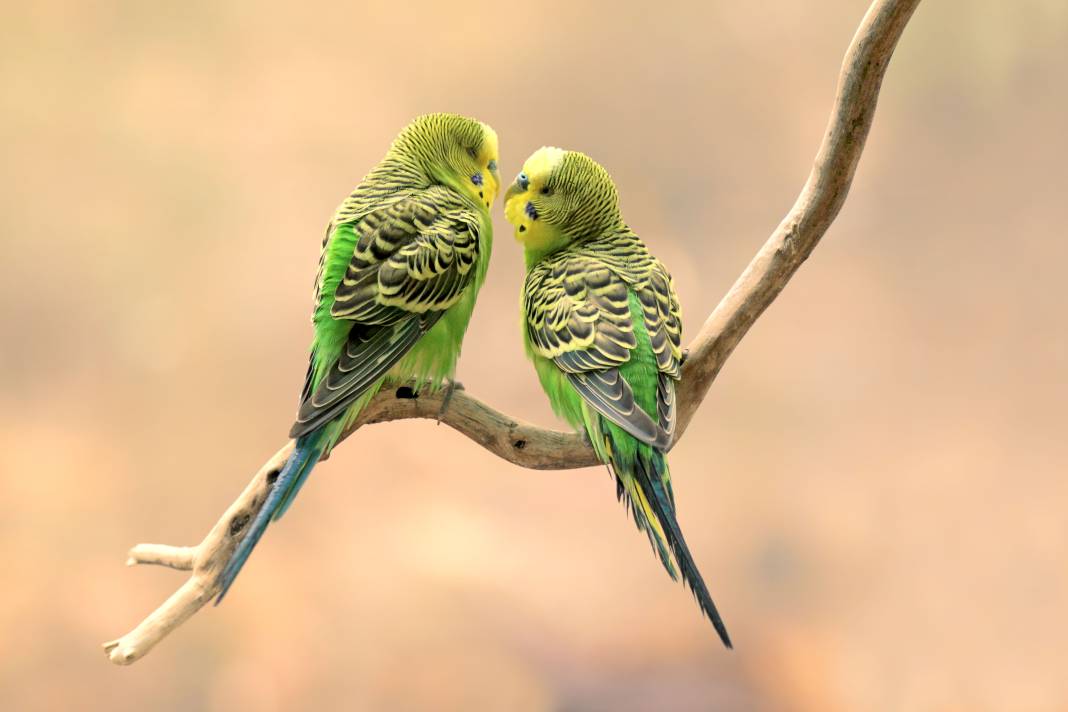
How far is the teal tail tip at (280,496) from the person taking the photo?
105 inches

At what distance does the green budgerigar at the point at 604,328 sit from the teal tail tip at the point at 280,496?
32.0 inches

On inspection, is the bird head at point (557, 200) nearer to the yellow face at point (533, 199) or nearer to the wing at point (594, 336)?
the yellow face at point (533, 199)

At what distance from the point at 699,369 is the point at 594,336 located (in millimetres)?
584

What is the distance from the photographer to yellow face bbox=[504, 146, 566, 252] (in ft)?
10.8

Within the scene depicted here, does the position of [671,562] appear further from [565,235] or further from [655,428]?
[565,235]

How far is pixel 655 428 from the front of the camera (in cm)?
286

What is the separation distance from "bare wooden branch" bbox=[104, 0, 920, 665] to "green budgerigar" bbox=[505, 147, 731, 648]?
0.21 meters

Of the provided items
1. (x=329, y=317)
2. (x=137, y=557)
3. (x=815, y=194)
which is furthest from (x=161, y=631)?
(x=815, y=194)

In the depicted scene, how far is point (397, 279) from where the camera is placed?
302cm

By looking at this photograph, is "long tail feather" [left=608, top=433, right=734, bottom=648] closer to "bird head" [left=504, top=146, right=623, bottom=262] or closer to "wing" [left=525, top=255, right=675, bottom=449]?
"wing" [left=525, top=255, right=675, bottom=449]

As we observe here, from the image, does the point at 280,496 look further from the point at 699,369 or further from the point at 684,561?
the point at 699,369

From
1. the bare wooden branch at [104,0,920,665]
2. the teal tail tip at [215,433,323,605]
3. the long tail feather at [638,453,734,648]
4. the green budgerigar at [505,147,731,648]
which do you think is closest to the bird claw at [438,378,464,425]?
the bare wooden branch at [104,0,920,665]

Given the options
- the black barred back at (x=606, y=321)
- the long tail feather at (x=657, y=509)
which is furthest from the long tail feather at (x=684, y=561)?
the black barred back at (x=606, y=321)

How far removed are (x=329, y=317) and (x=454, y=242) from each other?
46 cm
